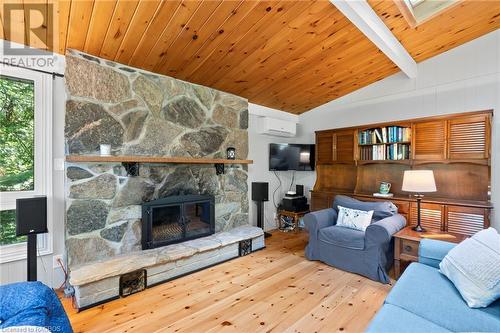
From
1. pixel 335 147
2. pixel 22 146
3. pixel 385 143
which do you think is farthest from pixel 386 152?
pixel 22 146

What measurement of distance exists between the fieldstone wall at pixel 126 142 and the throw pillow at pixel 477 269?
2.65m

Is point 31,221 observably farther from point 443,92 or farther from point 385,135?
point 443,92

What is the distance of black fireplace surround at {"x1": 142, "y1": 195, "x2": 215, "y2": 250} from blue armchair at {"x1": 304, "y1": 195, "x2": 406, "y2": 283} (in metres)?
1.38

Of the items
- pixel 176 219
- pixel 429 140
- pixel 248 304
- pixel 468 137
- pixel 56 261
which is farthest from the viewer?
pixel 429 140

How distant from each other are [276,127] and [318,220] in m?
1.90

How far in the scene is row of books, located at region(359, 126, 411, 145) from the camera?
341 centimetres

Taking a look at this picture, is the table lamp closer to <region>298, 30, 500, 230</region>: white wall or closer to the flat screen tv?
<region>298, 30, 500, 230</region>: white wall

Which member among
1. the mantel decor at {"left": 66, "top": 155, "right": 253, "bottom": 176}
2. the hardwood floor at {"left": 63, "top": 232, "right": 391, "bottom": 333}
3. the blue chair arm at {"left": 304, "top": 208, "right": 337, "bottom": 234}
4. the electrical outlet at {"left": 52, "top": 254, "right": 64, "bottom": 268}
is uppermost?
the mantel decor at {"left": 66, "top": 155, "right": 253, "bottom": 176}

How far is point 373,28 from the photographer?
245cm

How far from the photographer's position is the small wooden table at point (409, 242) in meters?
2.51

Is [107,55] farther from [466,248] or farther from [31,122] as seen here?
[466,248]

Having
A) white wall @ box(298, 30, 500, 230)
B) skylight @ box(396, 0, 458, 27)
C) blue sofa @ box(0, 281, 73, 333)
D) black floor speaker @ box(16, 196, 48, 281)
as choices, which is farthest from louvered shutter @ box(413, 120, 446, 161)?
black floor speaker @ box(16, 196, 48, 281)

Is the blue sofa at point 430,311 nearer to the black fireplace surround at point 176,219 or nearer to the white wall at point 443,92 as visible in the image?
the white wall at point 443,92

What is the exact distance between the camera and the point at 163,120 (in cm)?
299
